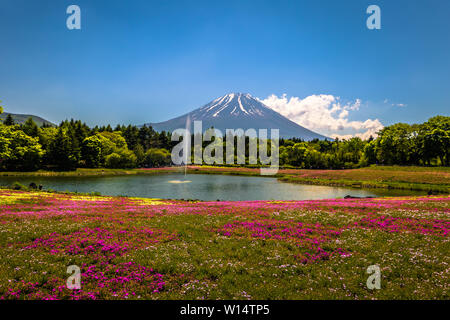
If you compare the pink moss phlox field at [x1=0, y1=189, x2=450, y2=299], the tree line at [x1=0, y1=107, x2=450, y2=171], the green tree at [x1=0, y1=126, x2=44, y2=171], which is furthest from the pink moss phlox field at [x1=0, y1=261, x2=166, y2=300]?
the green tree at [x1=0, y1=126, x2=44, y2=171]

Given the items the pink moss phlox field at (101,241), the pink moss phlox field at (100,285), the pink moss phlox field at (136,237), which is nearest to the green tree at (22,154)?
the pink moss phlox field at (136,237)

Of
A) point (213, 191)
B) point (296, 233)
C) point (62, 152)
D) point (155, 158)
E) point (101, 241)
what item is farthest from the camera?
point (155, 158)

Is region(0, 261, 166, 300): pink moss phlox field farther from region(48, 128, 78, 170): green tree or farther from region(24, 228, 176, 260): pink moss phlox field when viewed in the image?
region(48, 128, 78, 170): green tree

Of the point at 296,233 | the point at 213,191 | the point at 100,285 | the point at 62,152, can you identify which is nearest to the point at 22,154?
the point at 62,152

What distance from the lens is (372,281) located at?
925 cm

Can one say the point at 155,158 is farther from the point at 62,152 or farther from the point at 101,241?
the point at 101,241

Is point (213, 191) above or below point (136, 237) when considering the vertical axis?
below

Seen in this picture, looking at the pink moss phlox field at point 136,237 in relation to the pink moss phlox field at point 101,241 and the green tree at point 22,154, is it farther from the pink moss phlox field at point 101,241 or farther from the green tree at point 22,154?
the green tree at point 22,154

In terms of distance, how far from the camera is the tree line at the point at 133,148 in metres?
96.7

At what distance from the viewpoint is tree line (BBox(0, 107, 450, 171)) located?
96744mm

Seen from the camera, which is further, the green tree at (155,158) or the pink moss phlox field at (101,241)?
the green tree at (155,158)

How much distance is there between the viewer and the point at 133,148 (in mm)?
155625
